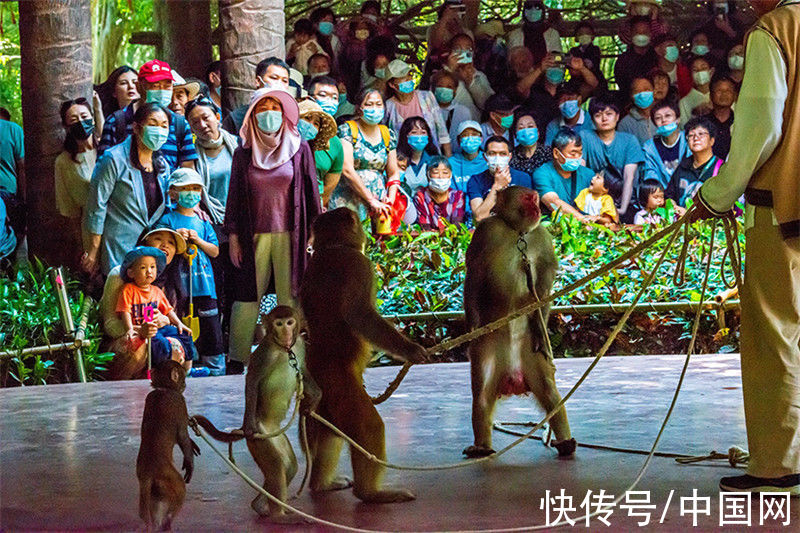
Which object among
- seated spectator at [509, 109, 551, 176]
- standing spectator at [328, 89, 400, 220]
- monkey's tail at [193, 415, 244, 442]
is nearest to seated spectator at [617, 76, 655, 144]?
seated spectator at [509, 109, 551, 176]

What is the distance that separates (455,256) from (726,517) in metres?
6.46

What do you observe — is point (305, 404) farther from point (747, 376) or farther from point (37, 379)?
point (37, 379)

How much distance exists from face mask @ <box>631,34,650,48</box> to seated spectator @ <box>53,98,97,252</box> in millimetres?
5724

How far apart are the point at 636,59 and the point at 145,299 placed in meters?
6.40

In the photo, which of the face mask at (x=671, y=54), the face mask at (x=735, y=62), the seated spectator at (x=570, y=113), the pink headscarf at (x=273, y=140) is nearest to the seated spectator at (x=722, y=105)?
the face mask at (x=735, y=62)

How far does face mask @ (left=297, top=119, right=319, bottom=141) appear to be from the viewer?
10.6 metres

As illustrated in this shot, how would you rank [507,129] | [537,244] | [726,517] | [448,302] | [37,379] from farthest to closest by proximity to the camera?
1. [507,129]
2. [448,302]
3. [37,379]
4. [537,244]
5. [726,517]

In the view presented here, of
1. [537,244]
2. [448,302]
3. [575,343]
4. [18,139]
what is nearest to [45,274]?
[18,139]

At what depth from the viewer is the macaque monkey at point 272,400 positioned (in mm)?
5062

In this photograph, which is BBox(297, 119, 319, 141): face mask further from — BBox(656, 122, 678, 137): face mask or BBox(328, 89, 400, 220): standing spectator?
BBox(656, 122, 678, 137): face mask

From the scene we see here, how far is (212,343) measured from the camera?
10039mm

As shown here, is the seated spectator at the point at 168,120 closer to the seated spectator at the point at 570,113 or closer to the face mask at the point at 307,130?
the face mask at the point at 307,130

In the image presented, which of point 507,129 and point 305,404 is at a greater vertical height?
point 507,129

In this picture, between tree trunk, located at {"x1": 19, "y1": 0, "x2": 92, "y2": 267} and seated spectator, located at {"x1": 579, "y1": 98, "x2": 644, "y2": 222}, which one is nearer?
tree trunk, located at {"x1": 19, "y1": 0, "x2": 92, "y2": 267}
